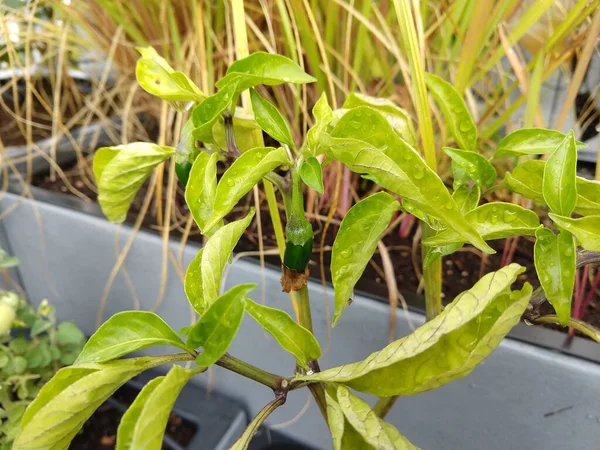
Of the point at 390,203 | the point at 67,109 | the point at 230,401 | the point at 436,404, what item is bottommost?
the point at 230,401

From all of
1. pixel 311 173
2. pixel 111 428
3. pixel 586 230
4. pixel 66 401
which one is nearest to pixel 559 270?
pixel 586 230

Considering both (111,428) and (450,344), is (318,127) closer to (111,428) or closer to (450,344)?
(450,344)

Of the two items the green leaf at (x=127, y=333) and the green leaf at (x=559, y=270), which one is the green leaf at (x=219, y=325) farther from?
the green leaf at (x=559, y=270)

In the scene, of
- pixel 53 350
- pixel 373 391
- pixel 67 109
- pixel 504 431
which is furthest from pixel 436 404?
pixel 67 109

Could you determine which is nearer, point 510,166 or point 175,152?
point 175,152

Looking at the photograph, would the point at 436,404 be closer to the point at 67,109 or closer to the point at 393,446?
the point at 393,446
